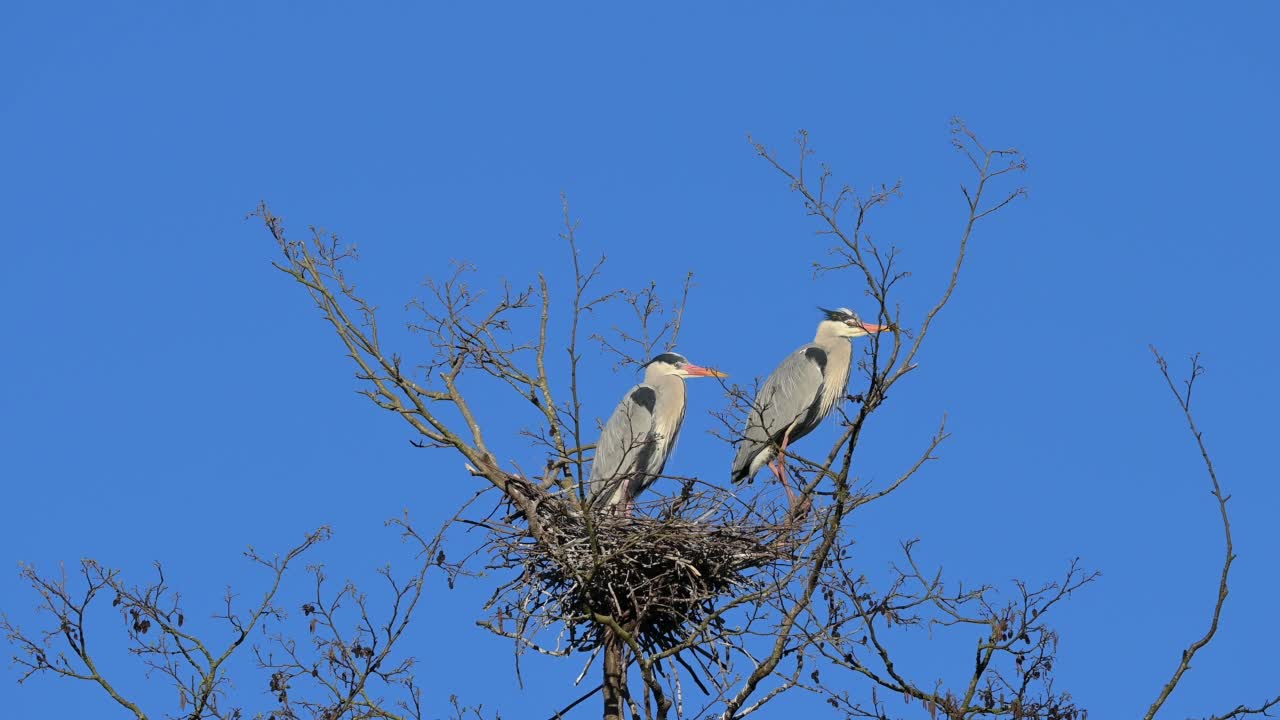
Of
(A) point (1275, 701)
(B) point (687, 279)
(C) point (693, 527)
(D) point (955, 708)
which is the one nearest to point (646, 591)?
(C) point (693, 527)

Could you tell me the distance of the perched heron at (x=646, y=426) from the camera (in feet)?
30.2

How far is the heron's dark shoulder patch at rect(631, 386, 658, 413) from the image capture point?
9609 mm

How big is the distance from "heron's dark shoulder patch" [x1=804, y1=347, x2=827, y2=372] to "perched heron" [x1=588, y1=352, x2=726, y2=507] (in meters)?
0.89

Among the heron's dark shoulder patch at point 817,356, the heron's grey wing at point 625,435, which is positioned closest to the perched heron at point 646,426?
the heron's grey wing at point 625,435

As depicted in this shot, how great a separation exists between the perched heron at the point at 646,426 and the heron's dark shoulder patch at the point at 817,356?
0.89 m

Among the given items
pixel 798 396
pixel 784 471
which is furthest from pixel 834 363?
pixel 784 471

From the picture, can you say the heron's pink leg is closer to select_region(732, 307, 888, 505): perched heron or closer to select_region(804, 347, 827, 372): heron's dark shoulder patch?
select_region(732, 307, 888, 505): perched heron

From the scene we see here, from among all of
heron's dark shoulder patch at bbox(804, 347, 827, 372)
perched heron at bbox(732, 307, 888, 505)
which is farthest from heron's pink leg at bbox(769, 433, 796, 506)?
heron's dark shoulder patch at bbox(804, 347, 827, 372)

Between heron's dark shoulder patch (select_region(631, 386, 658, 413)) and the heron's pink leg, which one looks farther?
heron's dark shoulder patch (select_region(631, 386, 658, 413))

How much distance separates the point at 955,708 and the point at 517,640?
6.69ft

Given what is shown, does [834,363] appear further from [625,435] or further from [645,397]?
[625,435]

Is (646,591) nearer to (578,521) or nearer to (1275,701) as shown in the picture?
(578,521)

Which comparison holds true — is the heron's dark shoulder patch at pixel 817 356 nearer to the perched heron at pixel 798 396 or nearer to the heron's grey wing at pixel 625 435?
the perched heron at pixel 798 396

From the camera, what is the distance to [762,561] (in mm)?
7504
